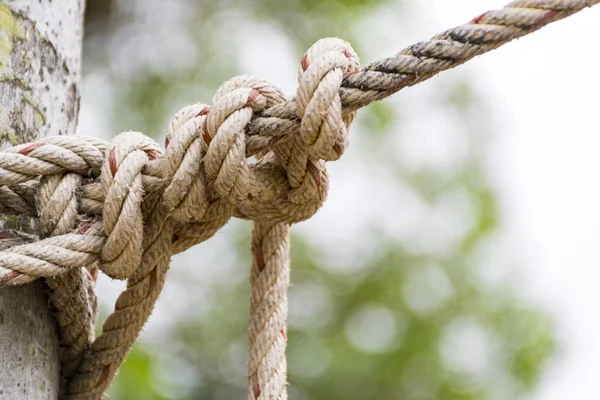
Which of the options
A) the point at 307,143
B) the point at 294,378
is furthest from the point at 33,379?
the point at 294,378

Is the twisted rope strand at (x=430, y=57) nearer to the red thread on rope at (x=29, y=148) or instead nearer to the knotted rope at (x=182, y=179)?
the knotted rope at (x=182, y=179)

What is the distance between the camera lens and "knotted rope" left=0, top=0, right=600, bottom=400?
556 millimetres

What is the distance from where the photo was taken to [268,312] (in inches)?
28.4

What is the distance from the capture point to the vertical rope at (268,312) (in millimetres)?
680

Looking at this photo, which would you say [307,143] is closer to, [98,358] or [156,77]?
[98,358]

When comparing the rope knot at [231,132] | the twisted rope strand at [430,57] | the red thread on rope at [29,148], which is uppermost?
the twisted rope strand at [430,57]

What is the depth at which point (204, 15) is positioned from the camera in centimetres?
316

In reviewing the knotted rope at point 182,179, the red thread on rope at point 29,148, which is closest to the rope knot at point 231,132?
the knotted rope at point 182,179

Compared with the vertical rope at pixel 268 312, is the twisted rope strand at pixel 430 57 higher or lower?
higher

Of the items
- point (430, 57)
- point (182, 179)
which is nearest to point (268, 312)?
point (182, 179)

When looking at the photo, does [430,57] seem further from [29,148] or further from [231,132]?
[29,148]

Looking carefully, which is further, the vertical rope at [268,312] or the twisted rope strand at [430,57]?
the vertical rope at [268,312]

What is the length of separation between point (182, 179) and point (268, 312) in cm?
18

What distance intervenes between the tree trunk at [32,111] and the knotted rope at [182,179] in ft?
0.08
